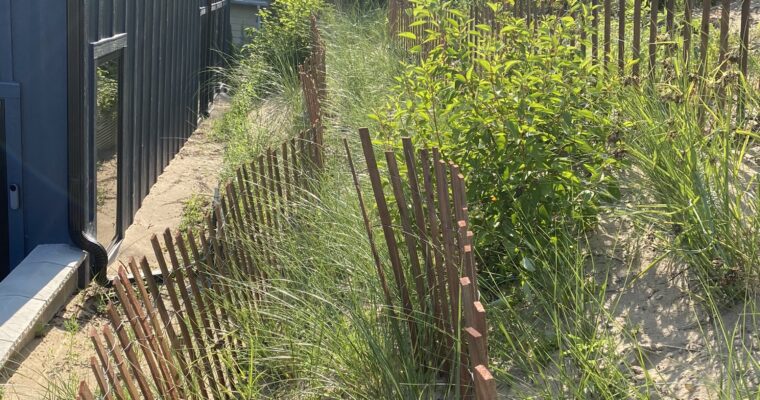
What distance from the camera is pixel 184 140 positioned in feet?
36.8

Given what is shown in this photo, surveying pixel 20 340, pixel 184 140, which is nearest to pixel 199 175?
pixel 184 140

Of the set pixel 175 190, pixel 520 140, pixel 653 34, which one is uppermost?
pixel 653 34

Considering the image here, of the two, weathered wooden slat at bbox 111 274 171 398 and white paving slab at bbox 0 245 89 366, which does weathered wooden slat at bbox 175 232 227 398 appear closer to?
weathered wooden slat at bbox 111 274 171 398

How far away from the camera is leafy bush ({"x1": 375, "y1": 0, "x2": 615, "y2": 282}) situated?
4246 millimetres

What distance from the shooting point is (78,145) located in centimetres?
637

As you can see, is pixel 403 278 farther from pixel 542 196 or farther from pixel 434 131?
pixel 434 131

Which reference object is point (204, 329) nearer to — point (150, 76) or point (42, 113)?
point (42, 113)

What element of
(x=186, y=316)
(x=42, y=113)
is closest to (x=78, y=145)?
(x=42, y=113)

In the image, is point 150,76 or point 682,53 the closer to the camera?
point 682,53

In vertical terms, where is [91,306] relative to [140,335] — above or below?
below

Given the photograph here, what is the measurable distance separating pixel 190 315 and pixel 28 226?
10.2 ft

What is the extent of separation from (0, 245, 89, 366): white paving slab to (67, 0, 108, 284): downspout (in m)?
0.12

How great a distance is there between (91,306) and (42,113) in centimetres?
121

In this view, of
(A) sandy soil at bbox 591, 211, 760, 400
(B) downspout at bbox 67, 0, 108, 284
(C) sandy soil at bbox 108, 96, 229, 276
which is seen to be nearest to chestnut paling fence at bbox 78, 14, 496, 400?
(A) sandy soil at bbox 591, 211, 760, 400
